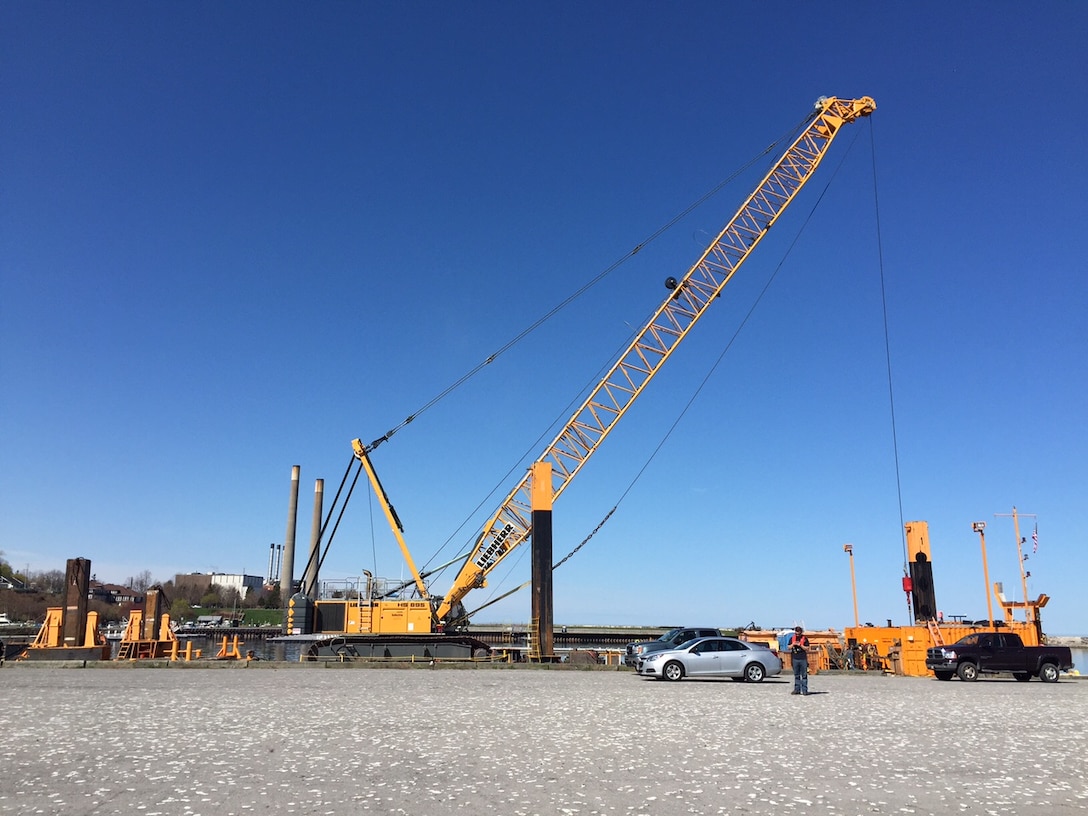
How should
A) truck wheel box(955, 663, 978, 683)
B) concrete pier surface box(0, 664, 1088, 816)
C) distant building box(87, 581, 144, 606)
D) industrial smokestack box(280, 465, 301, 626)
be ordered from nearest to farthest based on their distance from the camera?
1. concrete pier surface box(0, 664, 1088, 816)
2. truck wheel box(955, 663, 978, 683)
3. industrial smokestack box(280, 465, 301, 626)
4. distant building box(87, 581, 144, 606)

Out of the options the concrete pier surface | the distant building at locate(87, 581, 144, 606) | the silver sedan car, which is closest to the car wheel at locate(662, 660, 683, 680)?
the silver sedan car

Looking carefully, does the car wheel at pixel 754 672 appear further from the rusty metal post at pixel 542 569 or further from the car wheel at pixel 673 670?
the rusty metal post at pixel 542 569

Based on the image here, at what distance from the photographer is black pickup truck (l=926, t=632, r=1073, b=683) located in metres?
28.8

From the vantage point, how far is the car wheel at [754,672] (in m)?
26.1

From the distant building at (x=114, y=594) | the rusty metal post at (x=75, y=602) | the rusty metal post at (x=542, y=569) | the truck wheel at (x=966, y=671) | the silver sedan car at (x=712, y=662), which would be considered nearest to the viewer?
the silver sedan car at (x=712, y=662)

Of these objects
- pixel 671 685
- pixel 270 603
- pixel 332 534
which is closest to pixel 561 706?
pixel 671 685

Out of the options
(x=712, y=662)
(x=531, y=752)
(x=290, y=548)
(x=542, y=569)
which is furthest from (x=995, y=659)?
(x=290, y=548)

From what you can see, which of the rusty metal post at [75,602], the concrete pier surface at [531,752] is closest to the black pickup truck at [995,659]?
the concrete pier surface at [531,752]

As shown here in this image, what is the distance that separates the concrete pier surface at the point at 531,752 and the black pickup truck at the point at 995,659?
788 cm

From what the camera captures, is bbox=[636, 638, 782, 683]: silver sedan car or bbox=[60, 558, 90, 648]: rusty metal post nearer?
bbox=[636, 638, 782, 683]: silver sedan car

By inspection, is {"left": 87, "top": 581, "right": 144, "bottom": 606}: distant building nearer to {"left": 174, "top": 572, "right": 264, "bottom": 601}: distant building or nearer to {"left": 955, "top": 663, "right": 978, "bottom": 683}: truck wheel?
{"left": 174, "top": 572, "right": 264, "bottom": 601}: distant building

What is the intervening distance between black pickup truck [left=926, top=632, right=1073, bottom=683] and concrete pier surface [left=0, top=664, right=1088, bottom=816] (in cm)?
788

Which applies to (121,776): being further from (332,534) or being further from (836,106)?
(836,106)

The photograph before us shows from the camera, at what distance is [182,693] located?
65.5 ft
